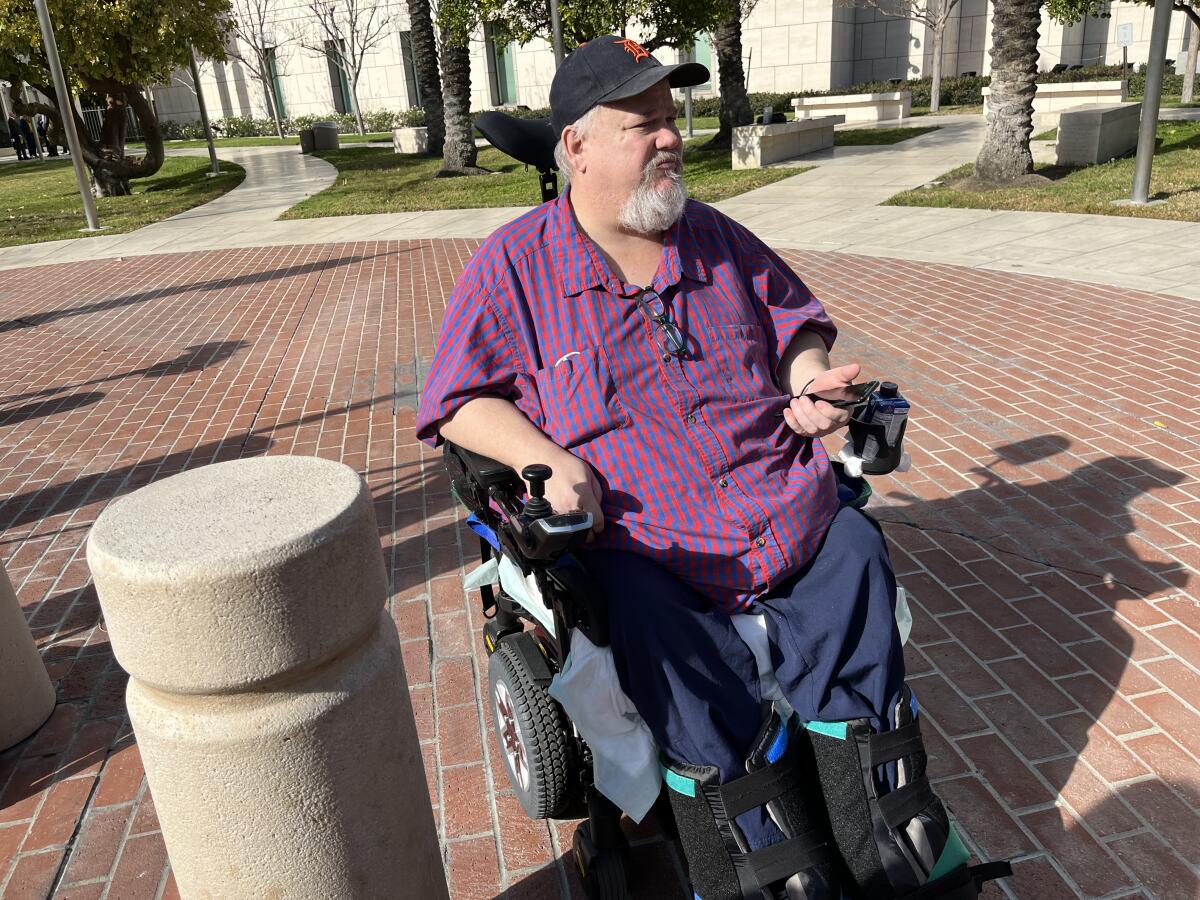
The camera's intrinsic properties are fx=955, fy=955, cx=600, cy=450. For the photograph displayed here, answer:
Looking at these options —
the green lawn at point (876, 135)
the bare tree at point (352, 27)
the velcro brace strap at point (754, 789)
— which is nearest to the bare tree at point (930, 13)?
the green lawn at point (876, 135)

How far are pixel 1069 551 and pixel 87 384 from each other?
6.19 meters

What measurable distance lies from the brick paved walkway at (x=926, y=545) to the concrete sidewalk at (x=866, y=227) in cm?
71

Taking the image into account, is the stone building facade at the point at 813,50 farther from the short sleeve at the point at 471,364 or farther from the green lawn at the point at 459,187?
the short sleeve at the point at 471,364

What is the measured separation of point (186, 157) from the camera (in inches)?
990

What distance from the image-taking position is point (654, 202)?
2391 mm

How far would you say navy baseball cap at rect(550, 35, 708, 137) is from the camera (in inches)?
90.7

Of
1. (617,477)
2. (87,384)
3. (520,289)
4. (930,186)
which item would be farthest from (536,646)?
(930,186)

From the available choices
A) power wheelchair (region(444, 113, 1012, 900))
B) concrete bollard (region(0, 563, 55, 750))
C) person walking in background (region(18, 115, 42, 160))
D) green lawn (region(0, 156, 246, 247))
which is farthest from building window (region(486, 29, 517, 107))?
power wheelchair (region(444, 113, 1012, 900))

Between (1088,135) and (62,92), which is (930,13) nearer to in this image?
(1088,135)

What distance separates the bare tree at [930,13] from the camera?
24609mm

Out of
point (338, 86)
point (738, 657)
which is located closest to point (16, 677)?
point (738, 657)

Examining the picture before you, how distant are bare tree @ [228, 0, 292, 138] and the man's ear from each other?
34645mm

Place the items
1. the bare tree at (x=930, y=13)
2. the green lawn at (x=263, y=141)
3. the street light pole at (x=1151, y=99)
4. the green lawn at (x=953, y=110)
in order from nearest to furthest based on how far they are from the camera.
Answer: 1. the street light pole at (x=1151, y=99)
2. the green lawn at (x=953, y=110)
3. the bare tree at (x=930, y=13)
4. the green lawn at (x=263, y=141)

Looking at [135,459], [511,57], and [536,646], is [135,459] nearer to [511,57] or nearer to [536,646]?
[536,646]
